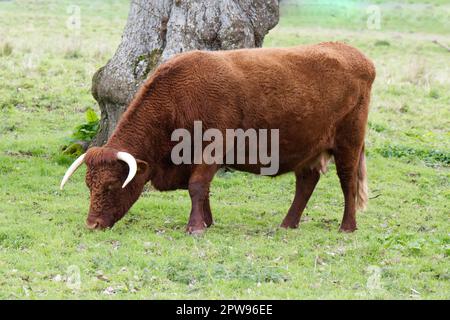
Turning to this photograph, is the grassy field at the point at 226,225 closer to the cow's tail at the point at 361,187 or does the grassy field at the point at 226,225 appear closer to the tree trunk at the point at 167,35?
the cow's tail at the point at 361,187

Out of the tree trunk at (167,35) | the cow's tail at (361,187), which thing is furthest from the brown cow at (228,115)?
the tree trunk at (167,35)

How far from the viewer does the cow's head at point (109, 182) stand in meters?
9.05

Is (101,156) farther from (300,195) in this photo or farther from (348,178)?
(348,178)

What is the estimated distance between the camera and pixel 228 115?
9227 mm

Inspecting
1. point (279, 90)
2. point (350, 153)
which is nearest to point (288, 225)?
point (350, 153)

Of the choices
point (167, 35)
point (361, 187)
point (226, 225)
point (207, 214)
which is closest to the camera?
point (207, 214)

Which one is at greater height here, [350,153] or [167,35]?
[167,35]

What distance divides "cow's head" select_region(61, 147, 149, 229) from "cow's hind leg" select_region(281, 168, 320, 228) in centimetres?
195

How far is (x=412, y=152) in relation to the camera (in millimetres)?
14383

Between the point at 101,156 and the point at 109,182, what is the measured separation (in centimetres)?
29

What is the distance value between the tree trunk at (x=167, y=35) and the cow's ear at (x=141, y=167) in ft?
10.1

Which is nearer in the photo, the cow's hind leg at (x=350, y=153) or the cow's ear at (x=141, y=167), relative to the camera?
the cow's ear at (x=141, y=167)

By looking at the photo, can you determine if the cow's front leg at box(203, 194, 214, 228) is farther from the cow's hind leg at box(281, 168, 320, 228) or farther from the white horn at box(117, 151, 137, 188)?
the white horn at box(117, 151, 137, 188)

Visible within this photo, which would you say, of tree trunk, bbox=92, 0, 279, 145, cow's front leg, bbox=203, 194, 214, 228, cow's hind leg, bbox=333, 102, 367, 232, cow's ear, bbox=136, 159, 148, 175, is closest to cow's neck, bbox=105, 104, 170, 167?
cow's ear, bbox=136, 159, 148, 175
